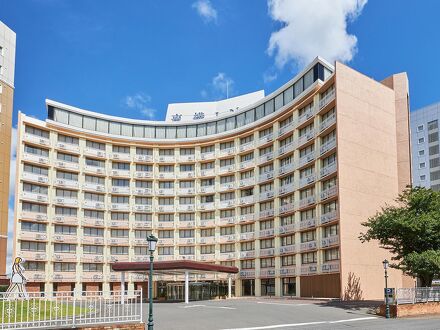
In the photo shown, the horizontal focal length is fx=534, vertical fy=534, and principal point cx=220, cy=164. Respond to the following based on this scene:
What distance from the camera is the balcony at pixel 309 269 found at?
2393 inches

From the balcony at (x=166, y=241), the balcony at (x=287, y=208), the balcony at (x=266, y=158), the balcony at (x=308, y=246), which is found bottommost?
the balcony at (x=308, y=246)

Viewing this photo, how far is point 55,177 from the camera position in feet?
252

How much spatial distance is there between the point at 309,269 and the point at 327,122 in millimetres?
17086

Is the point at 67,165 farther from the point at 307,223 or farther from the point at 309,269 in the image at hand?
the point at 309,269

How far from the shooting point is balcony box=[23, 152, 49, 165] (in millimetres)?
74069

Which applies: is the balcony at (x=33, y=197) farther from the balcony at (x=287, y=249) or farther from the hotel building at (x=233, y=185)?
the balcony at (x=287, y=249)

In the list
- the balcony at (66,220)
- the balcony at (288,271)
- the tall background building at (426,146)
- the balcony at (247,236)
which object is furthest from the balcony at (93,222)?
the tall background building at (426,146)

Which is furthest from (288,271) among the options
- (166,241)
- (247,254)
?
(166,241)

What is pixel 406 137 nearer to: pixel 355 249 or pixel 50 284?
pixel 355 249

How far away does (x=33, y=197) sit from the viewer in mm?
74125

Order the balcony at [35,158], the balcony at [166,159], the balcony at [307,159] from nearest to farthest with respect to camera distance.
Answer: the balcony at [307,159] < the balcony at [35,158] < the balcony at [166,159]

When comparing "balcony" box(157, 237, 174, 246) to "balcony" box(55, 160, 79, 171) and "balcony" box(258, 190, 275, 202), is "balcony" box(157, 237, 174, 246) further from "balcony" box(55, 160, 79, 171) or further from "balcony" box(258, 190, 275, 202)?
"balcony" box(258, 190, 275, 202)

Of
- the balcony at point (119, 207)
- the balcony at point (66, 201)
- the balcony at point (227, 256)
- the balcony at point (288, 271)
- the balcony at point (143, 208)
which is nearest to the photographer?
the balcony at point (288, 271)

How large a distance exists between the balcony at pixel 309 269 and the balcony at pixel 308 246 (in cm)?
194
